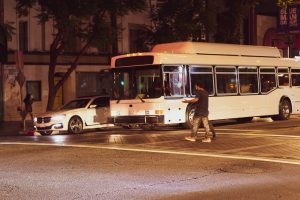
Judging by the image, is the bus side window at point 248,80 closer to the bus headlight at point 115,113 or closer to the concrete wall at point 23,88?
the bus headlight at point 115,113

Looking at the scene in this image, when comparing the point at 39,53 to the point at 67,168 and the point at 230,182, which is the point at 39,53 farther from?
the point at 230,182

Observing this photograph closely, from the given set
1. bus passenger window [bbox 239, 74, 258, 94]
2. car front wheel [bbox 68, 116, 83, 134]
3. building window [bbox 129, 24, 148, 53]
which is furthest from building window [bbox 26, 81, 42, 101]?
bus passenger window [bbox 239, 74, 258, 94]

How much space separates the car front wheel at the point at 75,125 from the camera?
911 inches

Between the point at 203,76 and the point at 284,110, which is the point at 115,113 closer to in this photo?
the point at 203,76

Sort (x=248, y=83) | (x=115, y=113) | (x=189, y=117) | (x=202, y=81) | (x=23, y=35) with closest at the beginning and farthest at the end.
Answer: (x=189, y=117)
(x=115, y=113)
(x=202, y=81)
(x=248, y=83)
(x=23, y=35)

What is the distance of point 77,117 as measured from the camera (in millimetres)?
23453

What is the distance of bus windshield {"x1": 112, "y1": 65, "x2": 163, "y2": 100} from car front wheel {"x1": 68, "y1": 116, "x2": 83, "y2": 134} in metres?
2.35

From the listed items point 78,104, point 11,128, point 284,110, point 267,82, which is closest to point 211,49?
point 267,82

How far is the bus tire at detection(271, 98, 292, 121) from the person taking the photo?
26516 mm

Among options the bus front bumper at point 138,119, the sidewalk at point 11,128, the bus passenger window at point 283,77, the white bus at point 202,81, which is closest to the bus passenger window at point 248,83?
the white bus at point 202,81

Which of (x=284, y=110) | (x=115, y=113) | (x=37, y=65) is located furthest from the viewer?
(x=37, y=65)

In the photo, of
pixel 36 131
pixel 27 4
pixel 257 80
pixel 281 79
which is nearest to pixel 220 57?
pixel 257 80

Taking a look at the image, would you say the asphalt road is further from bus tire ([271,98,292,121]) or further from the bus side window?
bus tire ([271,98,292,121])

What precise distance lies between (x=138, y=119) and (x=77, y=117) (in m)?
3.59
